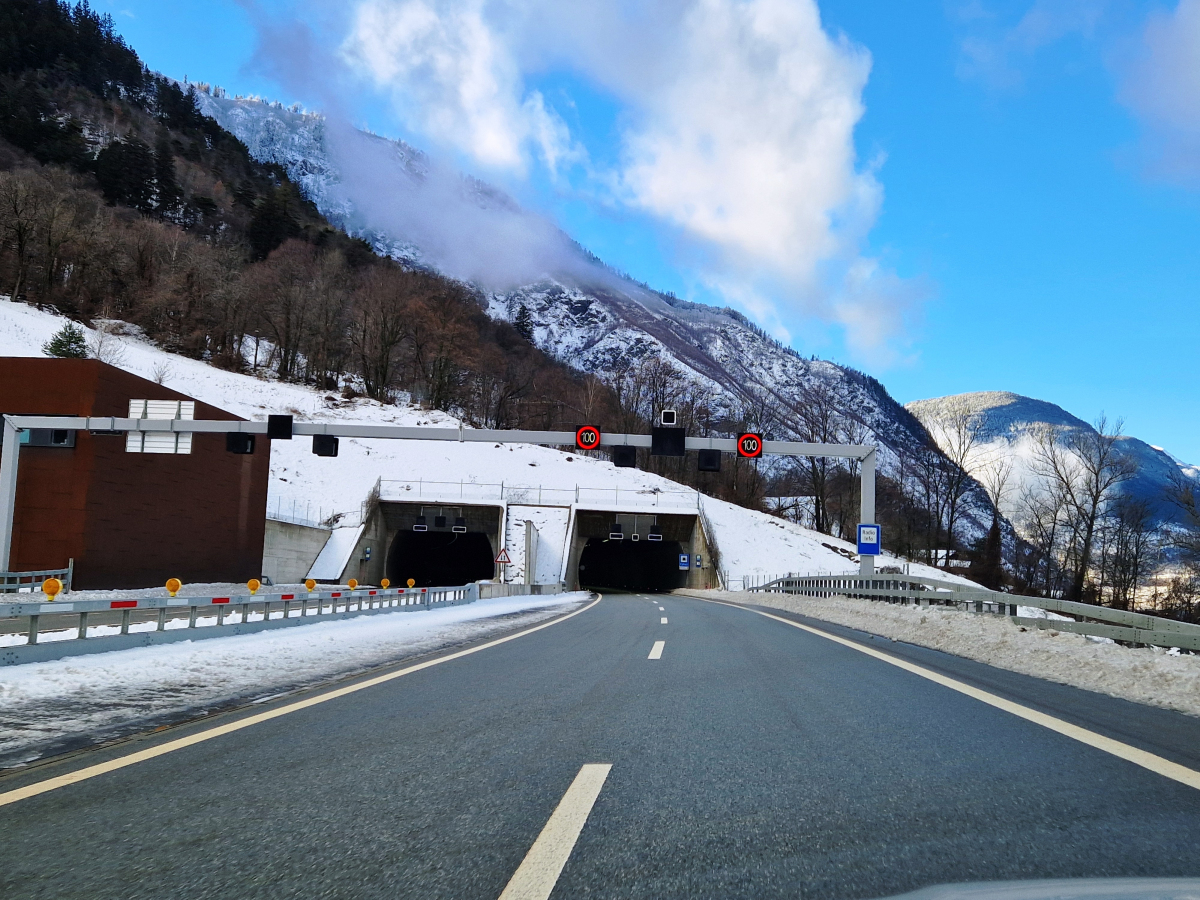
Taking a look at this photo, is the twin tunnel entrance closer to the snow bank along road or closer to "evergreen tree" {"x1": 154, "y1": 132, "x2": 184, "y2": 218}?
the snow bank along road

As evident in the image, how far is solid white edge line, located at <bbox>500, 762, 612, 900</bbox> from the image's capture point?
2.72 m

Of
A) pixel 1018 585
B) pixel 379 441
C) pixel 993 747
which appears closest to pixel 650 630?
pixel 993 747

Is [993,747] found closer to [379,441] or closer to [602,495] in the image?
[602,495]

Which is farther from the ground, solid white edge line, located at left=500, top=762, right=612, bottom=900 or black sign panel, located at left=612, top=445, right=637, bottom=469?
black sign panel, located at left=612, top=445, right=637, bottom=469

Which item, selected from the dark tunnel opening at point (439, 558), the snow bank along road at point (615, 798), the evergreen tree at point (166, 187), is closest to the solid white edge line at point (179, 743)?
the snow bank along road at point (615, 798)

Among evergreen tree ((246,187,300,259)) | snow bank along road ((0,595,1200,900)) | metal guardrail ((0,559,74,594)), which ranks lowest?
metal guardrail ((0,559,74,594))

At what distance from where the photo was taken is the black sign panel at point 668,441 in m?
19.8

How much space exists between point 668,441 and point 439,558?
52.1 m

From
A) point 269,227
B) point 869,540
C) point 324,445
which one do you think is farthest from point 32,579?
point 269,227

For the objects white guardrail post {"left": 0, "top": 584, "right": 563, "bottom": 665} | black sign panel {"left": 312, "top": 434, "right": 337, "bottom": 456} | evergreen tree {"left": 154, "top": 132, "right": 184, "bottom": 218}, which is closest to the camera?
white guardrail post {"left": 0, "top": 584, "right": 563, "bottom": 665}

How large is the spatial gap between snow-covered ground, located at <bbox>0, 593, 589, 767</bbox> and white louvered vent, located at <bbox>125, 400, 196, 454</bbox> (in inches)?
412

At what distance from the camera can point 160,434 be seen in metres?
22.5

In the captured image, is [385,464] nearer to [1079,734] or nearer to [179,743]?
[179,743]

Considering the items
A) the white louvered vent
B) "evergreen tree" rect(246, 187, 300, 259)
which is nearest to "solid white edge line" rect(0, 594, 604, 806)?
the white louvered vent
